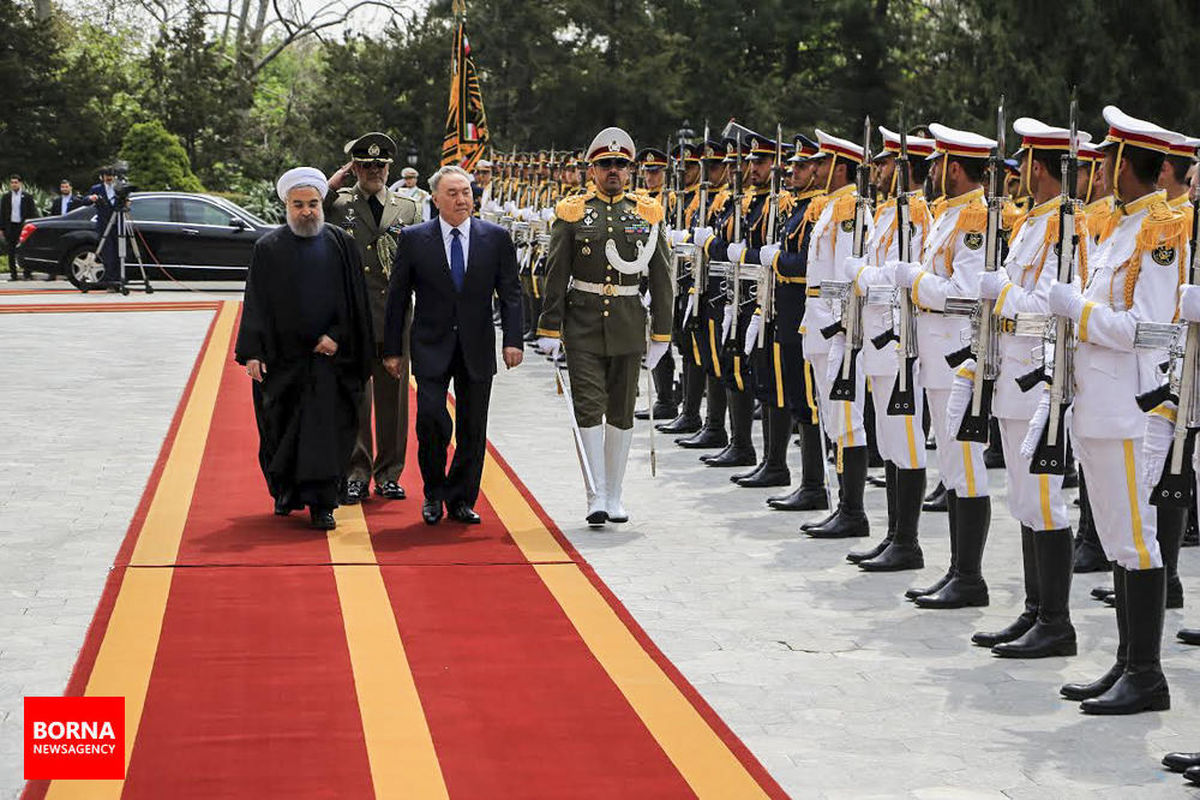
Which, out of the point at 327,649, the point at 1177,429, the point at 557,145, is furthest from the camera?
the point at 557,145

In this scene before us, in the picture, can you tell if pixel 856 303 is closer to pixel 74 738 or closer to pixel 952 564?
pixel 952 564

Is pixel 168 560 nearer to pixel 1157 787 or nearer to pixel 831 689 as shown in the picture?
pixel 831 689

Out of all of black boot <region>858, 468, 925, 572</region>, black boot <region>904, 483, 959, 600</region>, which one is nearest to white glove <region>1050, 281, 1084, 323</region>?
black boot <region>904, 483, 959, 600</region>

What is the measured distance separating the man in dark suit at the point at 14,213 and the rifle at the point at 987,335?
1050 inches

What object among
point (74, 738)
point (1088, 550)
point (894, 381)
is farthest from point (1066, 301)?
point (74, 738)

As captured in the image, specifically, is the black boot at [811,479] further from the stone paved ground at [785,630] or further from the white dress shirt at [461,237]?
the white dress shirt at [461,237]

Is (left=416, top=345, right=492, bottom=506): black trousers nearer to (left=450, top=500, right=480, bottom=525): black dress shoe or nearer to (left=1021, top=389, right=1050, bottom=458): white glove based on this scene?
(left=450, top=500, right=480, bottom=525): black dress shoe

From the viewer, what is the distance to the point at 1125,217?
22.0ft

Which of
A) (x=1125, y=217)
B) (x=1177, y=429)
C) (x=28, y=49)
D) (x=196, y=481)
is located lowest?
(x=196, y=481)

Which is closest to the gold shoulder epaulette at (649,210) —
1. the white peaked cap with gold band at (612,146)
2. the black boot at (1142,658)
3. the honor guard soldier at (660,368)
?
the white peaked cap with gold band at (612,146)

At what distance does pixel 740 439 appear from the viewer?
1280cm

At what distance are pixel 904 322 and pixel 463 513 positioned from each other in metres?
2.92

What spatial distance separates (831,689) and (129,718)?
2643 millimetres

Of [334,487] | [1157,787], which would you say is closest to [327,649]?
[334,487]
